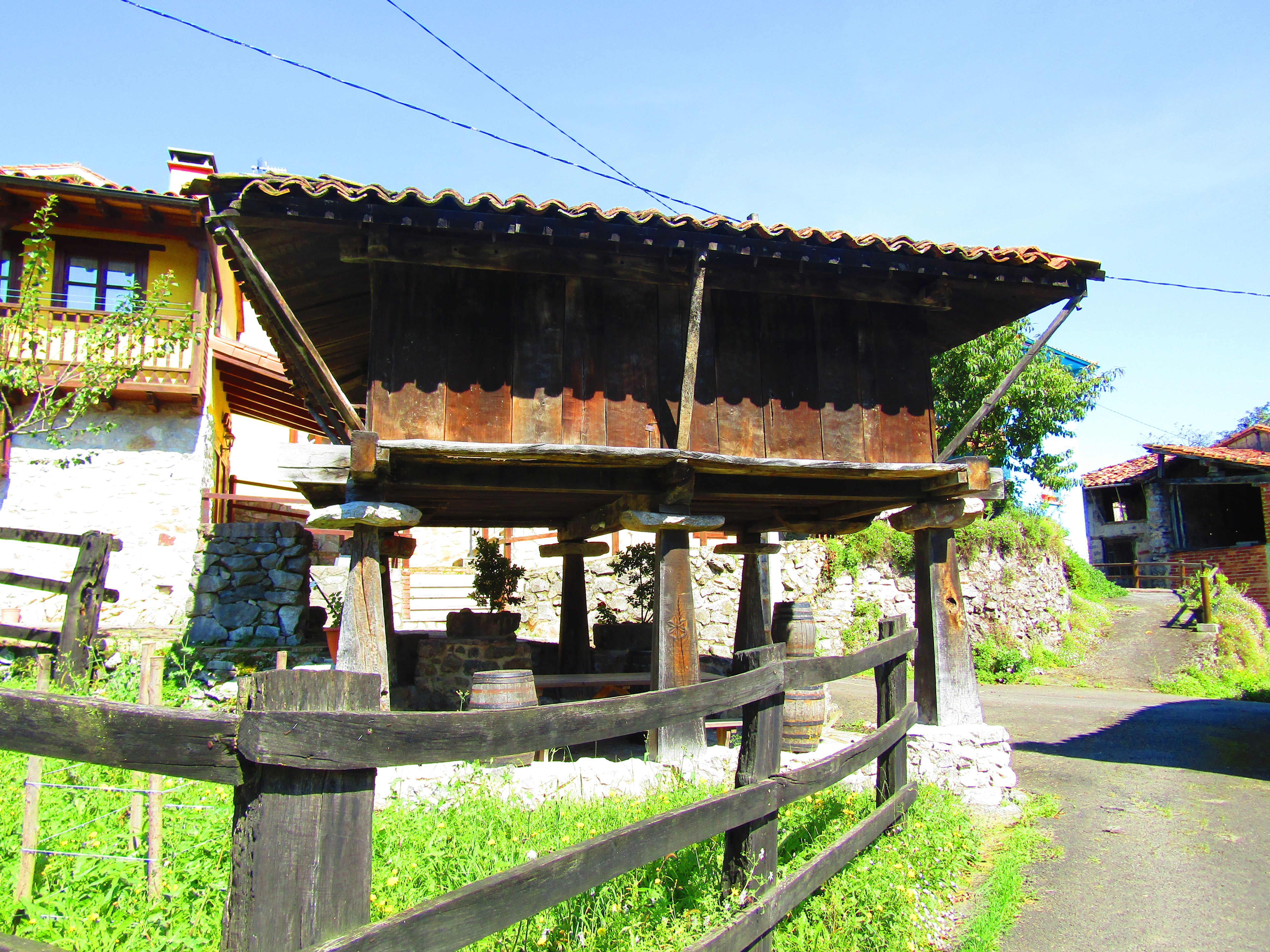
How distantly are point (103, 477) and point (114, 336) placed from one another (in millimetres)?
4015

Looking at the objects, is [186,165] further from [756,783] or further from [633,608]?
[756,783]

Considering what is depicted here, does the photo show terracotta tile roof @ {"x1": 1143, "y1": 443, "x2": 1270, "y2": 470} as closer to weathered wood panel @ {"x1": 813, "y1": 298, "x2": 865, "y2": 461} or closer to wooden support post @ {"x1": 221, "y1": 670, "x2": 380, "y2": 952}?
weathered wood panel @ {"x1": 813, "y1": 298, "x2": 865, "y2": 461}

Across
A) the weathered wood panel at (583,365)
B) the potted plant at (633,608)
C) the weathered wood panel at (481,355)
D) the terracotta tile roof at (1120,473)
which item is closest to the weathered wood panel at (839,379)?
the weathered wood panel at (583,365)

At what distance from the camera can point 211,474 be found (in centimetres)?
1262

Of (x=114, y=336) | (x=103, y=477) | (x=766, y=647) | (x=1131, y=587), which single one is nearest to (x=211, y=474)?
(x=103, y=477)

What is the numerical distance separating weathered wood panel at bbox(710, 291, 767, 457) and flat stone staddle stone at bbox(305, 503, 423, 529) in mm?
2570

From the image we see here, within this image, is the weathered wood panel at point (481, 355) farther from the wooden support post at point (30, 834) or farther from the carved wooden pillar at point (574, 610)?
the carved wooden pillar at point (574, 610)

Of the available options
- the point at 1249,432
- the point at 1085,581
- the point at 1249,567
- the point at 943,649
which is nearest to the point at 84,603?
the point at 943,649

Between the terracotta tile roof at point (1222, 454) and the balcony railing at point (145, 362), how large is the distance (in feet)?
76.6

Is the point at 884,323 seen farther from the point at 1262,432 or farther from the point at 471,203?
the point at 1262,432

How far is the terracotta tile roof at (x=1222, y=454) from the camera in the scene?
1994 cm

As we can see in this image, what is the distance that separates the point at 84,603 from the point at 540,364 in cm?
481

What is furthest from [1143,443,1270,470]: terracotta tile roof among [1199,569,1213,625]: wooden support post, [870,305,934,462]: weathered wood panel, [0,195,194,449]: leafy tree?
[0,195,194,449]: leafy tree

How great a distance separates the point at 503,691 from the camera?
19.7 feet
